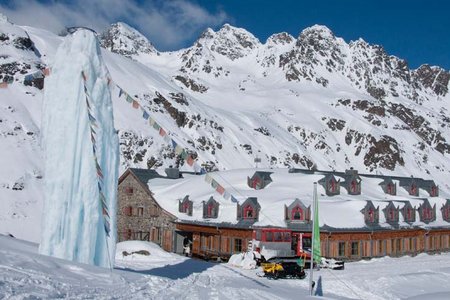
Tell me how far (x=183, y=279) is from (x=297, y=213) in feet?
53.2

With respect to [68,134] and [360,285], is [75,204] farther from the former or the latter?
[360,285]

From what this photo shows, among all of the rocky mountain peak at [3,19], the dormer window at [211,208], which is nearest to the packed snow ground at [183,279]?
the dormer window at [211,208]

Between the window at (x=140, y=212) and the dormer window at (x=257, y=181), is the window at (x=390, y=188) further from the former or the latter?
the window at (x=140, y=212)

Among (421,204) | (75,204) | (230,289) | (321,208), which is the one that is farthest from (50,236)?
(421,204)

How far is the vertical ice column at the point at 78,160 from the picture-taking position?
18.4 m

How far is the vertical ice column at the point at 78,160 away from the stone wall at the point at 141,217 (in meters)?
23.3

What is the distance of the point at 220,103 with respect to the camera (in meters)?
157

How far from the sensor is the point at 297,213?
36.7 meters

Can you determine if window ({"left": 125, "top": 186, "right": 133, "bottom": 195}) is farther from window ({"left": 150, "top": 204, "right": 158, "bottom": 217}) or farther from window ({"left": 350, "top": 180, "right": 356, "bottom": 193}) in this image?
window ({"left": 350, "top": 180, "right": 356, "bottom": 193})

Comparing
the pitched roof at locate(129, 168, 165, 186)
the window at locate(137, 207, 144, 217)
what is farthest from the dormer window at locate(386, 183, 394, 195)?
the window at locate(137, 207, 144, 217)

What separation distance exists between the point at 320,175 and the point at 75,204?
29.6 meters

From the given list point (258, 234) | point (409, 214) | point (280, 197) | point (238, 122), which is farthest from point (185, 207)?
point (238, 122)

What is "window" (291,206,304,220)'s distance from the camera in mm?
36594

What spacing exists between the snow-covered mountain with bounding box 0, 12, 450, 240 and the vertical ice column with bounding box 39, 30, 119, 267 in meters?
45.0
